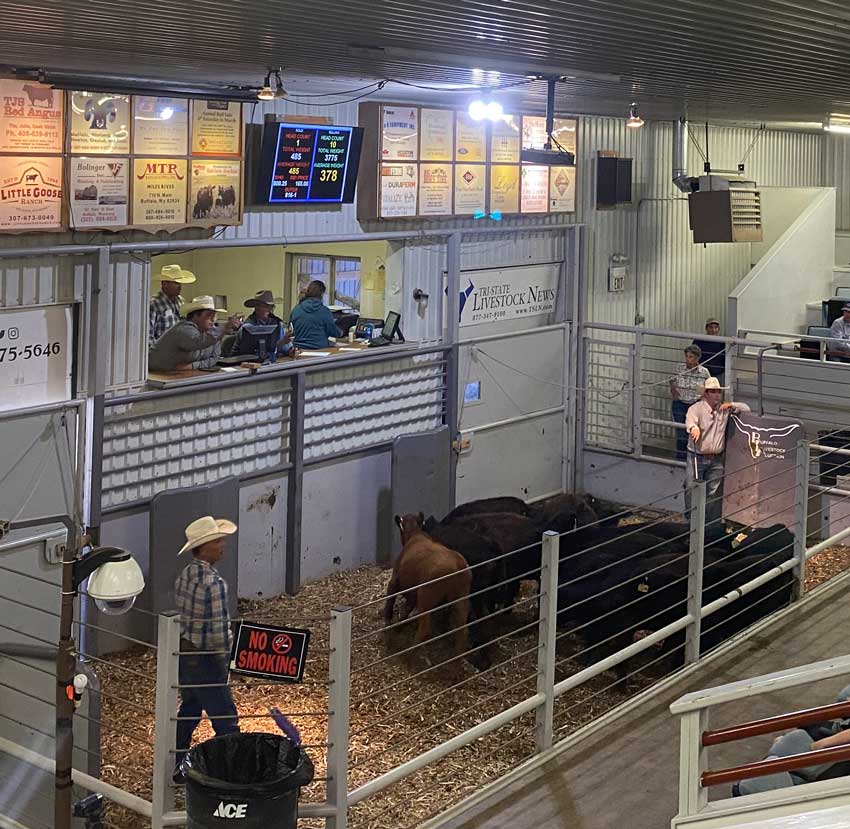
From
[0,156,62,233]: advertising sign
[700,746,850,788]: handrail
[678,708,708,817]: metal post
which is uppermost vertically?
[0,156,62,233]: advertising sign

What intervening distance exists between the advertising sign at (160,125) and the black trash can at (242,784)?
576cm

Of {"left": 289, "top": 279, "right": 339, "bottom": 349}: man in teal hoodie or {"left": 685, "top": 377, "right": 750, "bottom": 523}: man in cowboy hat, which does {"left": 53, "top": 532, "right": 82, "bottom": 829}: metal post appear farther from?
{"left": 685, "top": 377, "right": 750, "bottom": 523}: man in cowboy hat

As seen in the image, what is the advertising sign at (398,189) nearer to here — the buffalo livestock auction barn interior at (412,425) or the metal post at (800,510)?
the buffalo livestock auction barn interior at (412,425)

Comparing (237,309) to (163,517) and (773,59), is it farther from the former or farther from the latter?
Answer: (773,59)

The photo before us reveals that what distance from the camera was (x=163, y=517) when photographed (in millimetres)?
10805

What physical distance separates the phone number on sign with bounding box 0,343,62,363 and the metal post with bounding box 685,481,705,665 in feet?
15.7

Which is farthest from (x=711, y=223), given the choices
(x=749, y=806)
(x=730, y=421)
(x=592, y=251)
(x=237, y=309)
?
(x=749, y=806)

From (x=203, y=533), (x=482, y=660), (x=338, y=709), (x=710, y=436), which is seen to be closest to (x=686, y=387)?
(x=710, y=436)

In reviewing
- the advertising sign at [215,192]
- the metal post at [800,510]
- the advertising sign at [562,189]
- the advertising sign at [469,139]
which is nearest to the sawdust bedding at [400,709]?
the metal post at [800,510]

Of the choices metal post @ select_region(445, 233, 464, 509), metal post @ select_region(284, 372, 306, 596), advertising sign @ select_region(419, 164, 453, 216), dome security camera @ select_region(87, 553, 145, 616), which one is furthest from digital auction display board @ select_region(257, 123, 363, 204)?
dome security camera @ select_region(87, 553, 145, 616)

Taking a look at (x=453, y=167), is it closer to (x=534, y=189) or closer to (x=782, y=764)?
(x=534, y=189)

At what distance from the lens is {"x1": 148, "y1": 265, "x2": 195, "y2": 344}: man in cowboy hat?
459 inches

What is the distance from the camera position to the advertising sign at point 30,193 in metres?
9.28

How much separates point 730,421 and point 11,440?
723 cm
